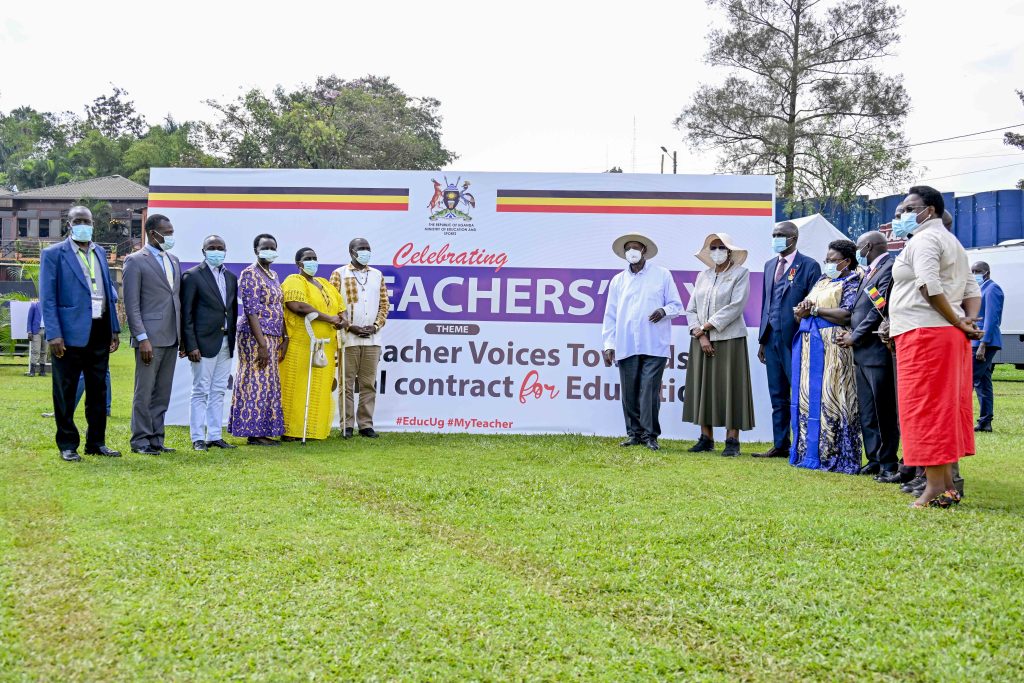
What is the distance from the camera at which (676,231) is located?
8.76 metres

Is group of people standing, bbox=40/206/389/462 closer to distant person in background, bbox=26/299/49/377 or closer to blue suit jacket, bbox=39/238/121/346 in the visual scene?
blue suit jacket, bbox=39/238/121/346

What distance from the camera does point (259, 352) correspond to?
7.54m

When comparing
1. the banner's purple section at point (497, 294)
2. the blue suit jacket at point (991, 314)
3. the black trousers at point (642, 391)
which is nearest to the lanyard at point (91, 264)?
the banner's purple section at point (497, 294)

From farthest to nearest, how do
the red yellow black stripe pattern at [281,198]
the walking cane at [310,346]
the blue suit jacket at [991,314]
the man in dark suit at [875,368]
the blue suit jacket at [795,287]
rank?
the blue suit jacket at [991,314] < the red yellow black stripe pattern at [281,198] < the walking cane at [310,346] < the blue suit jacket at [795,287] < the man in dark suit at [875,368]

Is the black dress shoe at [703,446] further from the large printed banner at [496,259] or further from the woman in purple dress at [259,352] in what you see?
the woman in purple dress at [259,352]

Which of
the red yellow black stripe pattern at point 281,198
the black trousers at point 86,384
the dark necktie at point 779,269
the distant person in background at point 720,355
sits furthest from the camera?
the red yellow black stripe pattern at point 281,198

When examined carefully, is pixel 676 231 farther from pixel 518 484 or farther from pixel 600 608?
pixel 600 608

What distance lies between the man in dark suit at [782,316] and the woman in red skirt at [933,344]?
208 centimetres

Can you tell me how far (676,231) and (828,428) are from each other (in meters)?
2.76

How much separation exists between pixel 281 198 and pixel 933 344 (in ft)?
20.8

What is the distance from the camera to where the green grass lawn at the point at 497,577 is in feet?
9.21

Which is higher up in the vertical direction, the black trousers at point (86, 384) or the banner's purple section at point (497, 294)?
the banner's purple section at point (497, 294)

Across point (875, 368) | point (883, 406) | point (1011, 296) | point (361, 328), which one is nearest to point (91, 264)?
point (361, 328)

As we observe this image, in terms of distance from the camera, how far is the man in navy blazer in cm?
638
